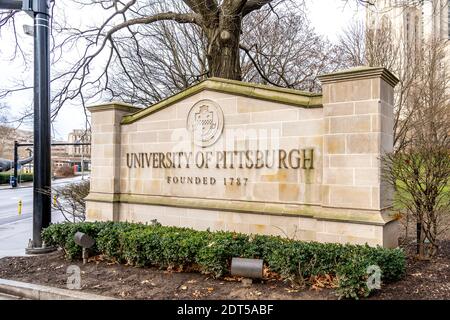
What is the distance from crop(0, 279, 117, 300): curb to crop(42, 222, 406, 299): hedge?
1.15 meters

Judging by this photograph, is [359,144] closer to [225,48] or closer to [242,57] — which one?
[225,48]

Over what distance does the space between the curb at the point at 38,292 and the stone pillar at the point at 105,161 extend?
289 cm

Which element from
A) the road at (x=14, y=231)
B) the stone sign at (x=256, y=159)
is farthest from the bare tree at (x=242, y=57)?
the stone sign at (x=256, y=159)

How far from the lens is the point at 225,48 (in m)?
10.1

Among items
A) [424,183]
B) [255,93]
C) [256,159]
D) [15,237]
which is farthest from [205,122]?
[15,237]

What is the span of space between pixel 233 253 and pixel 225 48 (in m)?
6.47

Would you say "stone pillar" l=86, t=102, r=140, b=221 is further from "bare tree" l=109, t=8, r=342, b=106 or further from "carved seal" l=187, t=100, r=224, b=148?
"bare tree" l=109, t=8, r=342, b=106

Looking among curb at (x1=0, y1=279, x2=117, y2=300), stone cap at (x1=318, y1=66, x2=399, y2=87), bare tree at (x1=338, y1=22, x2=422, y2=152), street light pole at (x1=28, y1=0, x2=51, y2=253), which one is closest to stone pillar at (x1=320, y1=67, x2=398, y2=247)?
stone cap at (x1=318, y1=66, x2=399, y2=87)

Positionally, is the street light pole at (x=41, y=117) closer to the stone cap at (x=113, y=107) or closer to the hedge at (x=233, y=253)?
the stone cap at (x=113, y=107)

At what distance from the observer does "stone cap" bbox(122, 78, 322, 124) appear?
627cm

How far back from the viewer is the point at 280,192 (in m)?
6.48

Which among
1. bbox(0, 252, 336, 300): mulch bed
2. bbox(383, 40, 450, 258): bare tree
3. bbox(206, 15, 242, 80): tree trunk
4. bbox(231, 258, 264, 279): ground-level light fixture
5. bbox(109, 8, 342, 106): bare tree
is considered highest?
bbox(109, 8, 342, 106): bare tree
